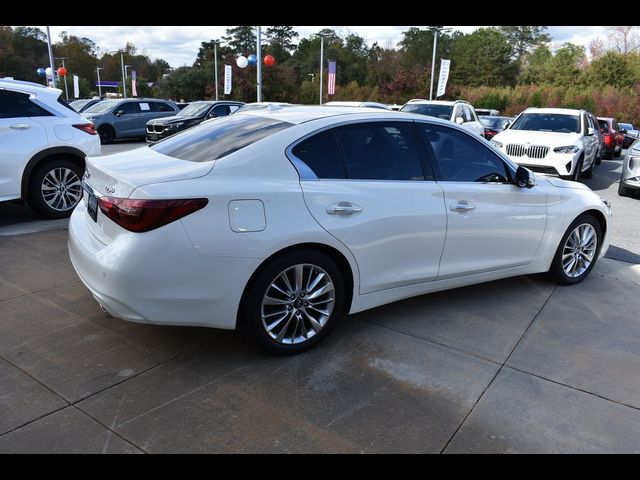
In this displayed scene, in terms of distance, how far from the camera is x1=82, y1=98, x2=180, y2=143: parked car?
1889cm

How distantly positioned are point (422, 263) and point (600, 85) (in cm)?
5302

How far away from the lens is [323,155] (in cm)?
347

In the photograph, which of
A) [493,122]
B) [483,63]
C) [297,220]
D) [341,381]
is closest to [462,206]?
[297,220]

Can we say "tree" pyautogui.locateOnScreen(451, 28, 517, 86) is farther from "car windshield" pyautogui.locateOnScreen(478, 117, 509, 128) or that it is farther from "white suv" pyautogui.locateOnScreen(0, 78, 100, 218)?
"white suv" pyautogui.locateOnScreen(0, 78, 100, 218)

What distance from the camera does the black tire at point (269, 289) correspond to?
3.13 meters

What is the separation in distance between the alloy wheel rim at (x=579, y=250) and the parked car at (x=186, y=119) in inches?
548

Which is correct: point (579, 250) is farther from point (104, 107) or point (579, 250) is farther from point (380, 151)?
point (104, 107)

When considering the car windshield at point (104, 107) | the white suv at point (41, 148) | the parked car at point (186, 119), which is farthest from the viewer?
the car windshield at point (104, 107)

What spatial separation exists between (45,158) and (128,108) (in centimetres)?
1421

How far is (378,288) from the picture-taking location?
12.0ft

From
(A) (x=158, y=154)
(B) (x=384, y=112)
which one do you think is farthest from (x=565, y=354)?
(A) (x=158, y=154)

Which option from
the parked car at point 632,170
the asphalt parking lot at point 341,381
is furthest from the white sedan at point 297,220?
the parked car at point 632,170

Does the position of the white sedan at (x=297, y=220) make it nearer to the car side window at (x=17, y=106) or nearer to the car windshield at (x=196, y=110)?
the car side window at (x=17, y=106)
